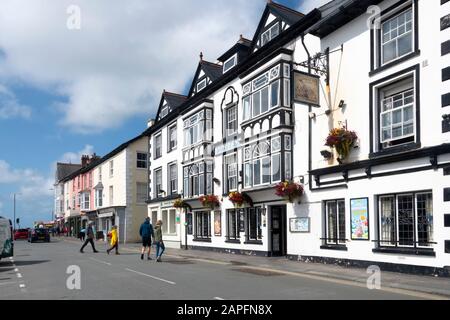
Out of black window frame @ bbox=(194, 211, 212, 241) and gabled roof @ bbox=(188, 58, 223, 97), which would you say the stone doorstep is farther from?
gabled roof @ bbox=(188, 58, 223, 97)

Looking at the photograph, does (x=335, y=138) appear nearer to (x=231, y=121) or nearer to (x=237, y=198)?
(x=237, y=198)

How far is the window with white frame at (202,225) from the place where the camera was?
27106 mm

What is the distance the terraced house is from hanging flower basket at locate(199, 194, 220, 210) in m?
0.08

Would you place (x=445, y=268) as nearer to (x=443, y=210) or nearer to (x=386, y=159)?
(x=443, y=210)

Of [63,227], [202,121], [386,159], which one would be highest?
[202,121]

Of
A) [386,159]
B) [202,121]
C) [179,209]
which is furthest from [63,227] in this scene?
[386,159]

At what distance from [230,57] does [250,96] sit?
486 centimetres

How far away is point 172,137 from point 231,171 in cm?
970

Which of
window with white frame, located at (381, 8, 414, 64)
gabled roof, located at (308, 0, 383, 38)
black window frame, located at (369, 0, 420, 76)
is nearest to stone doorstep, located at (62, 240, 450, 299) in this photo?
black window frame, located at (369, 0, 420, 76)

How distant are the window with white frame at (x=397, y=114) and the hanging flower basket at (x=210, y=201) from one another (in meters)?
11.8

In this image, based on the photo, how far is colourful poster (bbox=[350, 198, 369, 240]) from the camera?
609 inches

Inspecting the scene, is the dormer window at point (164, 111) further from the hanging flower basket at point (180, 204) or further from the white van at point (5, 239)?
the white van at point (5, 239)

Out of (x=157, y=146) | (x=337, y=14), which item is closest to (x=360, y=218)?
(x=337, y=14)
